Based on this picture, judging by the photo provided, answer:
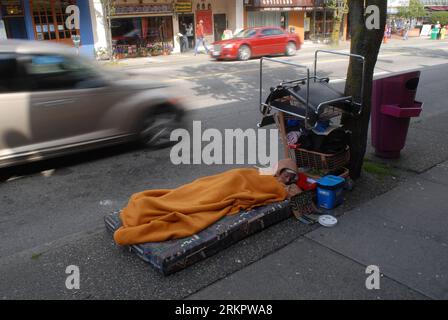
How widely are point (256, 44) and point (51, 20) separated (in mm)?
9941

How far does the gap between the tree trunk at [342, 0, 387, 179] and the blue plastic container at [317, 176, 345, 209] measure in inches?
28.8

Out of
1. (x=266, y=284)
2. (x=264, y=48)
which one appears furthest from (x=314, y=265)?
(x=264, y=48)

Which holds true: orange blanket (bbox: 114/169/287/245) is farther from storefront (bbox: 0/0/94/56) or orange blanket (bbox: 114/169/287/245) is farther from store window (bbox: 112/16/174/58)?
store window (bbox: 112/16/174/58)

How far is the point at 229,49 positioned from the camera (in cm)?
1911

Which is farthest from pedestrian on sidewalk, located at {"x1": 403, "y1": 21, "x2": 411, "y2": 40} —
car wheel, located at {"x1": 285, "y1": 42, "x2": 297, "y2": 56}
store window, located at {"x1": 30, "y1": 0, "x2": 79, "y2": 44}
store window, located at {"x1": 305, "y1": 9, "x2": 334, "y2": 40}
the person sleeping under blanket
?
the person sleeping under blanket

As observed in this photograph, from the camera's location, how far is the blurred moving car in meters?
5.33

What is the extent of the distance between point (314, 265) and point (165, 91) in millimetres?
4220

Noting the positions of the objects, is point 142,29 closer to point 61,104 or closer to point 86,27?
point 86,27

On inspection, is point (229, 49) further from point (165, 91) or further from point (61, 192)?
point (61, 192)

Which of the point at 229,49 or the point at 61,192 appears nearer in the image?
the point at 61,192

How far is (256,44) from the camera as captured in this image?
1991 centimetres

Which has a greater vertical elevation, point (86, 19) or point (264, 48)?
point (86, 19)
